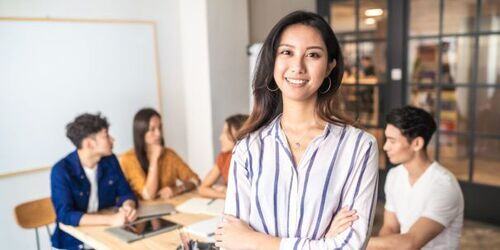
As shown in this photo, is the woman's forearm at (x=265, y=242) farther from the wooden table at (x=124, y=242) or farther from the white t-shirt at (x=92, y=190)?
the white t-shirt at (x=92, y=190)

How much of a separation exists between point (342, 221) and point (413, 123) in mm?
1054

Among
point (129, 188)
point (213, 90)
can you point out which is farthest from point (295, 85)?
point (213, 90)

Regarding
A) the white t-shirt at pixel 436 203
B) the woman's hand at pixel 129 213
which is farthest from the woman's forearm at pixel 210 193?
the white t-shirt at pixel 436 203

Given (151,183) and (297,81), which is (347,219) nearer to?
(297,81)

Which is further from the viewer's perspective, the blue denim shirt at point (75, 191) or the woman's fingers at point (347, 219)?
the blue denim shirt at point (75, 191)

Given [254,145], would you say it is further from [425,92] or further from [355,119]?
[425,92]

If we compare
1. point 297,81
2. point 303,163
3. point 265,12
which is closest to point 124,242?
point 303,163

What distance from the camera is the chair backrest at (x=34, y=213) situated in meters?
2.46

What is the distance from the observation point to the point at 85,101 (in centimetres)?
346

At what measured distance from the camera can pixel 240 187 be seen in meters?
1.26

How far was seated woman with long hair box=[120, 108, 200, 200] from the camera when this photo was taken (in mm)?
2840

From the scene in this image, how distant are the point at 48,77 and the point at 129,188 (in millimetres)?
1237

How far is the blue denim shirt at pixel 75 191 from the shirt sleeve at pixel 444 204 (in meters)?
1.61

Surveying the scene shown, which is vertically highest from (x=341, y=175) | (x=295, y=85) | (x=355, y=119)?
(x=295, y=85)
